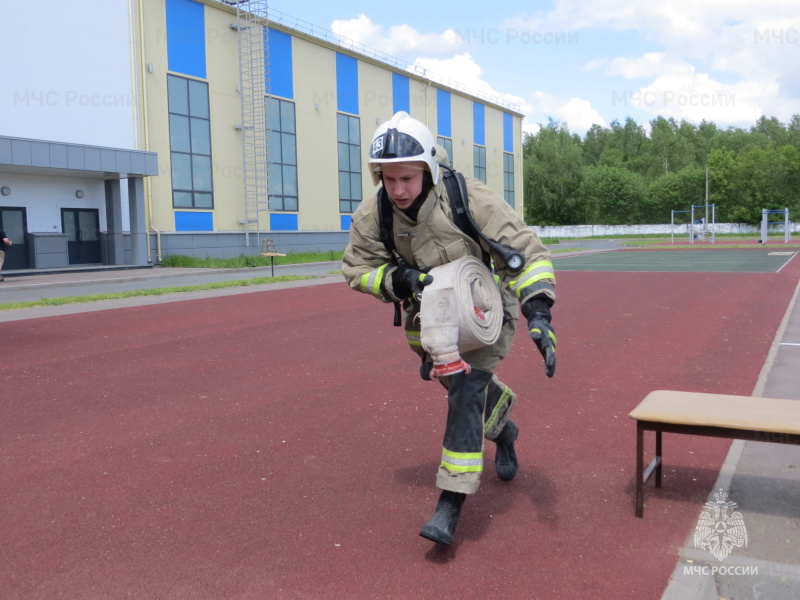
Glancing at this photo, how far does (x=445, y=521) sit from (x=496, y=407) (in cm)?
74

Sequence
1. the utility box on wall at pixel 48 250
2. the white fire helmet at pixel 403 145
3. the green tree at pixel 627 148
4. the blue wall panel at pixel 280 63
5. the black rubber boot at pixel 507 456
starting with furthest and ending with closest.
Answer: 1. the green tree at pixel 627 148
2. the blue wall panel at pixel 280 63
3. the utility box on wall at pixel 48 250
4. the black rubber boot at pixel 507 456
5. the white fire helmet at pixel 403 145

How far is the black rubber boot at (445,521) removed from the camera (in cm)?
339

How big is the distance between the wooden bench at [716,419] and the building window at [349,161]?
37.7 m

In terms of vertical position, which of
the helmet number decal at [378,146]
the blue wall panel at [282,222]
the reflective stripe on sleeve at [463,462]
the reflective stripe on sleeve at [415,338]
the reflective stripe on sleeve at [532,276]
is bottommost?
the reflective stripe on sleeve at [463,462]

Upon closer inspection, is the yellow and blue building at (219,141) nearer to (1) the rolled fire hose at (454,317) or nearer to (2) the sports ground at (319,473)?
(2) the sports ground at (319,473)

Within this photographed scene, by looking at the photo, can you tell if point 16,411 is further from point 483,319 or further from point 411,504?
point 483,319

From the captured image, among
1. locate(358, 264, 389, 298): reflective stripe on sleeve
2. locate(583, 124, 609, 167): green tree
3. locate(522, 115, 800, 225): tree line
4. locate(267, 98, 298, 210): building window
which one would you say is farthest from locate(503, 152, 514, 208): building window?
locate(358, 264, 389, 298): reflective stripe on sleeve

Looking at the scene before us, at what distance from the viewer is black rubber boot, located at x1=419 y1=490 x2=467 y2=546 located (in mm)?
3393

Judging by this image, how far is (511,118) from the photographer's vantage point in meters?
Result: 59.0

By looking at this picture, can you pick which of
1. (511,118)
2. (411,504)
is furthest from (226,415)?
(511,118)

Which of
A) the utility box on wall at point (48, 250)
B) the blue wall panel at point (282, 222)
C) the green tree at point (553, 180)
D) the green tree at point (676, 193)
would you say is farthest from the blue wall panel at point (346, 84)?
the green tree at point (676, 193)

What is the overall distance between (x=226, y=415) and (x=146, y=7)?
2820 cm

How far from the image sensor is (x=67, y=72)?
89.0ft

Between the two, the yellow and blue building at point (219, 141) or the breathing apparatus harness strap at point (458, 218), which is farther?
the yellow and blue building at point (219, 141)
